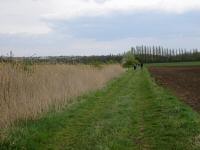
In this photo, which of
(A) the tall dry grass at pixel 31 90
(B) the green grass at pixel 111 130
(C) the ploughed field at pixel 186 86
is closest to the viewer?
(B) the green grass at pixel 111 130

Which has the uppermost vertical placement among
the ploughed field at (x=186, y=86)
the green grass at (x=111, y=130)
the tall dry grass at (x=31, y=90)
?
the tall dry grass at (x=31, y=90)

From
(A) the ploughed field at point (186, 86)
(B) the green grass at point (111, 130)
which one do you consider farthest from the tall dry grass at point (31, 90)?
(A) the ploughed field at point (186, 86)

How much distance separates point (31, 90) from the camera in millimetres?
14867

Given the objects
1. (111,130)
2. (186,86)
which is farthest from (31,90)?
(186,86)

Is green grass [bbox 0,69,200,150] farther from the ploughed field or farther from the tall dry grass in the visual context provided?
the ploughed field

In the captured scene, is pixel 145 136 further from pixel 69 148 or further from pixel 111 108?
pixel 111 108

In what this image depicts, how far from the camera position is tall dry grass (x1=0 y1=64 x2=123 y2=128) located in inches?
498

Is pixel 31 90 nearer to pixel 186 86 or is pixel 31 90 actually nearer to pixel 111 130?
pixel 111 130

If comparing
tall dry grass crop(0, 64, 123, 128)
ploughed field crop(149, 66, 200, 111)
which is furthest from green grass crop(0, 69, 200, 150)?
ploughed field crop(149, 66, 200, 111)

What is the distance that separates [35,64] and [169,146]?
7743 millimetres

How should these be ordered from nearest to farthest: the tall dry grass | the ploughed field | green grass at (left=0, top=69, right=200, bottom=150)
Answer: green grass at (left=0, top=69, right=200, bottom=150) < the tall dry grass < the ploughed field

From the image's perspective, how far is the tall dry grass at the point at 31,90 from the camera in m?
12.6

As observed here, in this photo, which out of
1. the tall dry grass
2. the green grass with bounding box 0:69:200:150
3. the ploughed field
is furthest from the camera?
the ploughed field

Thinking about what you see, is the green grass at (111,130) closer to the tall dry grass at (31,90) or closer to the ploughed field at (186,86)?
the tall dry grass at (31,90)
